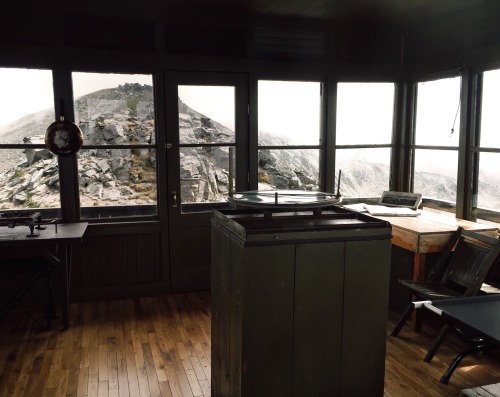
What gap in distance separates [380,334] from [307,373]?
43cm

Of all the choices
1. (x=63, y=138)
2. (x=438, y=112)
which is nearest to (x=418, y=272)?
(x=438, y=112)

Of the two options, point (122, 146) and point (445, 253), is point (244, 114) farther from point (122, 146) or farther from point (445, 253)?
point (445, 253)

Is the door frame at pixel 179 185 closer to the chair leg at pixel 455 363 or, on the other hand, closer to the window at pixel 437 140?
the window at pixel 437 140

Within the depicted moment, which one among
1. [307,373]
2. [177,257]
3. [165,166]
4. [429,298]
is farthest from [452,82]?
[307,373]

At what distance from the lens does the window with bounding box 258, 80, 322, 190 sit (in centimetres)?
530

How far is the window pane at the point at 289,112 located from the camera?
17.3ft

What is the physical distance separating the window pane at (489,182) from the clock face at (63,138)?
3710 millimetres

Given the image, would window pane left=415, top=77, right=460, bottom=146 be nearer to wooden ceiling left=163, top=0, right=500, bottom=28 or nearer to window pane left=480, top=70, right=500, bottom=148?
window pane left=480, top=70, right=500, bottom=148

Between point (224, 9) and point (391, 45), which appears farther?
point (391, 45)

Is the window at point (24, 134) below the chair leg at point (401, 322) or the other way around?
the other way around

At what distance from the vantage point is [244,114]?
203 inches

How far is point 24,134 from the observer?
4.62 meters

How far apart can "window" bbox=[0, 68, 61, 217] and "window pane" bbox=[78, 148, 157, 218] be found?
1.19 ft

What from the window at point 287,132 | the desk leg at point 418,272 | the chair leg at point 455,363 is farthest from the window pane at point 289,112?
the chair leg at point 455,363
